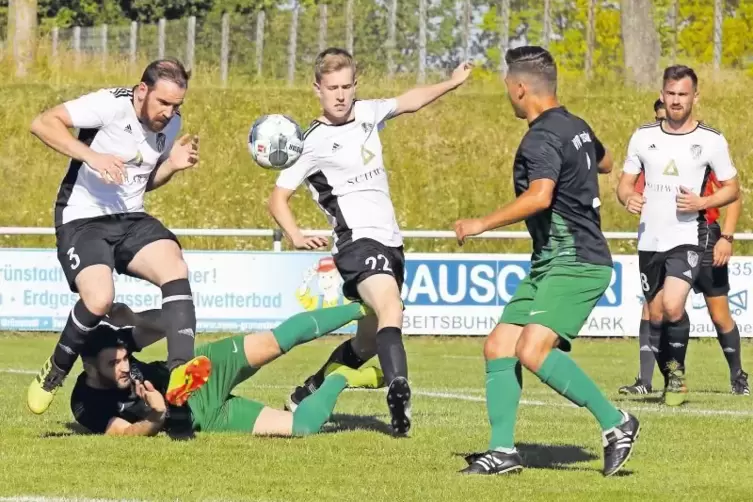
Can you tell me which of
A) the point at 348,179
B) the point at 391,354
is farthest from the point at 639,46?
the point at 391,354

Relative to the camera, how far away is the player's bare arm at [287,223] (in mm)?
8805

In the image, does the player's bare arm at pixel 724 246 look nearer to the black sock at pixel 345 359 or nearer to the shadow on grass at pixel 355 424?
the shadow on grass at pixel 355 424

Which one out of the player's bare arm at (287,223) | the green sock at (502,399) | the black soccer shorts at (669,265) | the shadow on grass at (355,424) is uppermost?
the player's bare arm at (287,223)

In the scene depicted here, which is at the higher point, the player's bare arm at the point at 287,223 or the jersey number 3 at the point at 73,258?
the player's bare arm at the point at 287,223

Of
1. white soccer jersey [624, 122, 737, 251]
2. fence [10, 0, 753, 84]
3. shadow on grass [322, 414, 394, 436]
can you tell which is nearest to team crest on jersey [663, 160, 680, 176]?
white soccer jersey [624, 122, 737, 251]

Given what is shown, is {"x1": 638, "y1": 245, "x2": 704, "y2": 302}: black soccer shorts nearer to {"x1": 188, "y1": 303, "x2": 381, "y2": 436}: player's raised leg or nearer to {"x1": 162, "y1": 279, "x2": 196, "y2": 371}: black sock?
{"x1": 188, "y1": 303, "x2": 381, "y2": 436}: player's raised leg

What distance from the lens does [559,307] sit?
23.0 ft

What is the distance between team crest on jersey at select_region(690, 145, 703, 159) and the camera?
35.2ft

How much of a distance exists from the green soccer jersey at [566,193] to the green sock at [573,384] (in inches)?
19.2

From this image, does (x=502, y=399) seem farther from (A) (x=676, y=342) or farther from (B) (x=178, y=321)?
(A) (x=676, y=342)

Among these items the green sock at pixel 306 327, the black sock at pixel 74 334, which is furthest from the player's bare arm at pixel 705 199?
the black sock at pixel 74 334

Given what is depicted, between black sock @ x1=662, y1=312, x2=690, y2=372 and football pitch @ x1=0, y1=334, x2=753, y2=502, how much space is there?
329 mm

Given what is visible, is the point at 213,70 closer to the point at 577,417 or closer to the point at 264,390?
the point at 264,390

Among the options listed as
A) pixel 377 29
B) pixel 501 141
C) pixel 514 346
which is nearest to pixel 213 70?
pixel 377 29
